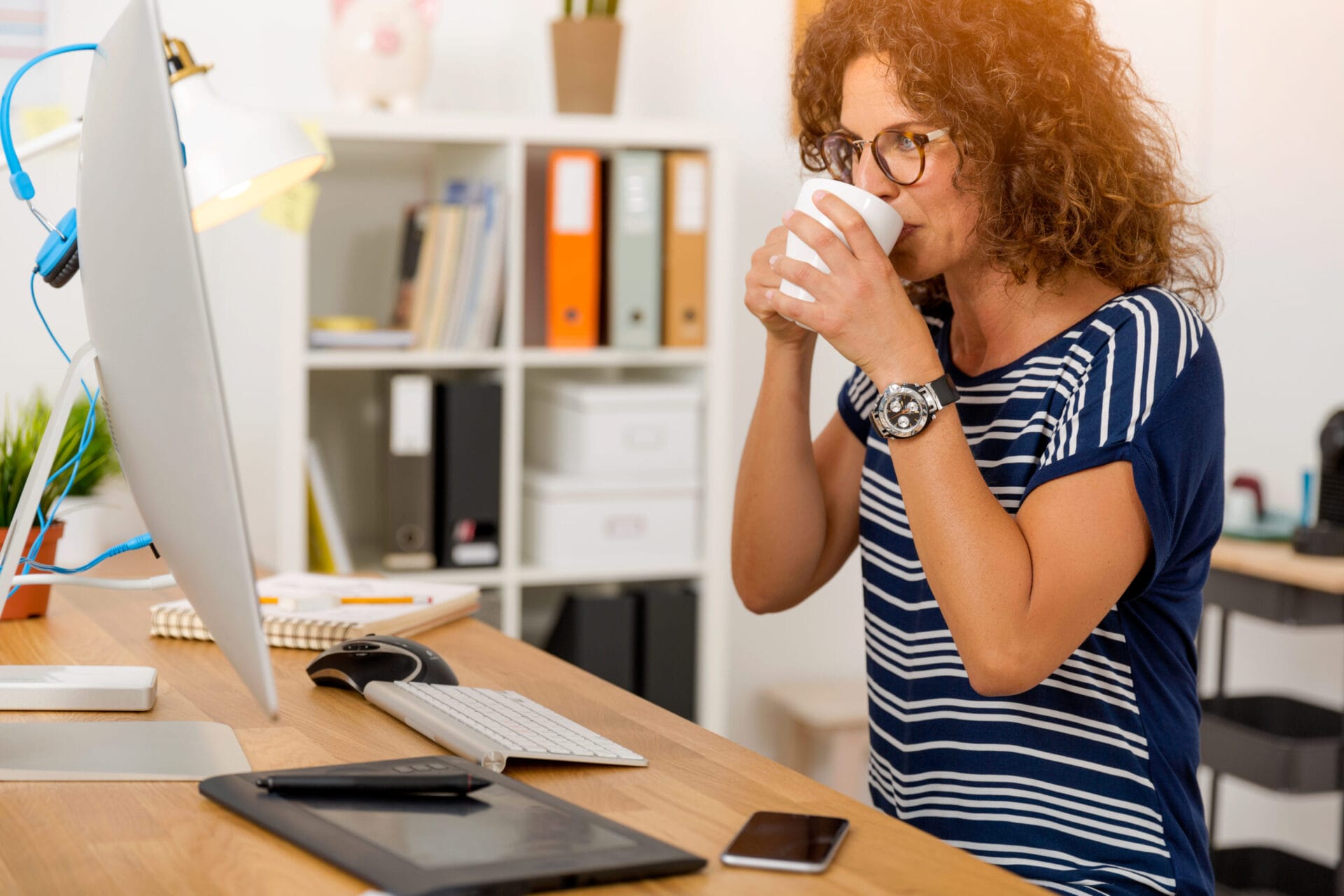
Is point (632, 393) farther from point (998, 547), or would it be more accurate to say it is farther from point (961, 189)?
point (998, 547)

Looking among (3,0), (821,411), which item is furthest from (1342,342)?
(3,0)

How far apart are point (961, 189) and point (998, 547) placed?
346 millimetres

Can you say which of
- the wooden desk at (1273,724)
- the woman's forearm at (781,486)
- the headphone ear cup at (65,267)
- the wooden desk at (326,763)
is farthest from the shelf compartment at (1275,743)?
the headphone ear cup at (65,267)

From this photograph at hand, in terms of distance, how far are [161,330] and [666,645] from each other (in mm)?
1973

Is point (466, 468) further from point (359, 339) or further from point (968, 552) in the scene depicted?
point (968, 552)

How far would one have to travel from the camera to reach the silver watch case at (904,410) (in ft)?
3.62

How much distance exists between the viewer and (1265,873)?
2521mm

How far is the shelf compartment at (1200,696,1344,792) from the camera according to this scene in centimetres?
224

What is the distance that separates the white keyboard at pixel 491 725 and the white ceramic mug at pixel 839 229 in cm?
40

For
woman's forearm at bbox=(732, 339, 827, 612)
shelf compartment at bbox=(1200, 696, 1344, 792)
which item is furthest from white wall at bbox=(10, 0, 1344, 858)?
woman's forearm at bbox=(732, 339, 827, 612)

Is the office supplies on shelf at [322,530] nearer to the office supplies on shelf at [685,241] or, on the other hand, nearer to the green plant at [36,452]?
the green plant at [36,452]

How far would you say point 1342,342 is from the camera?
273 centimetres

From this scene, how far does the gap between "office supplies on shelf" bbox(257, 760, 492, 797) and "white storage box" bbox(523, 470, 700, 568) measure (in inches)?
65.6

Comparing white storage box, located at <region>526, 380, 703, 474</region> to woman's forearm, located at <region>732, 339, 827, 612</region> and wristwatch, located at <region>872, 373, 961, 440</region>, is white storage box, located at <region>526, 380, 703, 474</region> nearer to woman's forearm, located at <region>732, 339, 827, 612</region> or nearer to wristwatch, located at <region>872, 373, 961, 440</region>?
woman's forearm, located at <region>732, 339, 827, 612</region>
